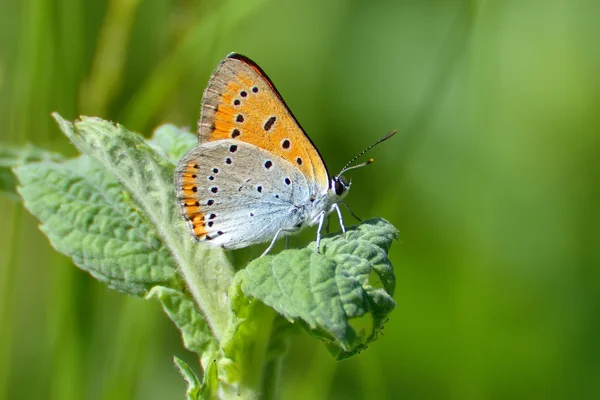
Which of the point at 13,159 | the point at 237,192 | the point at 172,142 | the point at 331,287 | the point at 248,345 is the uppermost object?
the point at 13,159

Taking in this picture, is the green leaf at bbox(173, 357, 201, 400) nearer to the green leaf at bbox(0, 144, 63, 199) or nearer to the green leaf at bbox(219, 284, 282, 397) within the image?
the green leaf at bbox(219, 284, 282, 397)

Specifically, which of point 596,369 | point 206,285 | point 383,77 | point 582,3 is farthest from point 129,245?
point 582,3

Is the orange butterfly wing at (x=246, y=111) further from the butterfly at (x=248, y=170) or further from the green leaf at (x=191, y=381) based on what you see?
the green leaf at (x=191, y=381)

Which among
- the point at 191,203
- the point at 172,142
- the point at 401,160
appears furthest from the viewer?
the point at 401,160

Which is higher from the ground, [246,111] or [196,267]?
[246,111]

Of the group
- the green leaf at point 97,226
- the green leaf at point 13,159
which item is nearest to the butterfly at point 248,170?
the green leaf at point 97,226

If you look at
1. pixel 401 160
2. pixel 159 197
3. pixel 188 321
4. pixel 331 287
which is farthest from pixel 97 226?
pixel 401 160

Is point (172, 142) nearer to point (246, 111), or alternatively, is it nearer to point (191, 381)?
point (246, 111)
